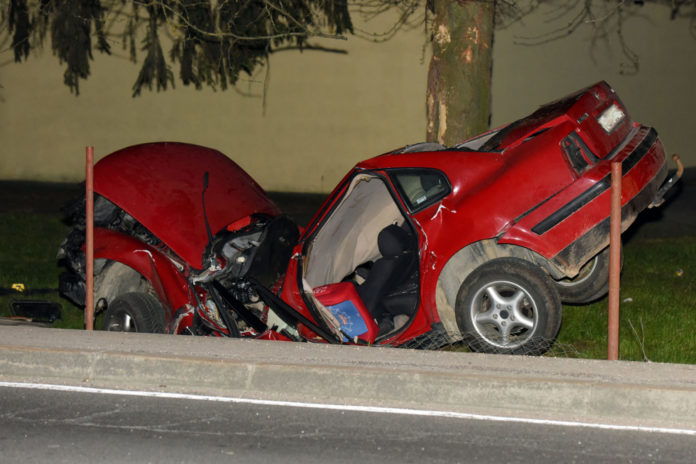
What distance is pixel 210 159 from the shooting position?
8.91 meters

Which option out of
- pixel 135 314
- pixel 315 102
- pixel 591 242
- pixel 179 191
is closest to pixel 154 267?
pixel 135 314

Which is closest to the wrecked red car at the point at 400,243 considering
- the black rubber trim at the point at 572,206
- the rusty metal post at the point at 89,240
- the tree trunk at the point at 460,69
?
the black rubber trim at the point at 572,206

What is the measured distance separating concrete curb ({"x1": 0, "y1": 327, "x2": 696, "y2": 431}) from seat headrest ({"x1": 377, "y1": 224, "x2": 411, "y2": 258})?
104 cm

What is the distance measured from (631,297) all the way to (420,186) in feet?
10.5

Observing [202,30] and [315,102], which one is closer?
[202,30]

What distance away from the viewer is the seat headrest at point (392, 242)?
7766 millimetres

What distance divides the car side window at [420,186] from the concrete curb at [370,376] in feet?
3.82

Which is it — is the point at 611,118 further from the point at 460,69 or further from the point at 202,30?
the point at 202,30

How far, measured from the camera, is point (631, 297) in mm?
9617

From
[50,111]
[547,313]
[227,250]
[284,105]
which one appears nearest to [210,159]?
[227,250]

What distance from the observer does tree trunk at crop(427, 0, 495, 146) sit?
9.64m

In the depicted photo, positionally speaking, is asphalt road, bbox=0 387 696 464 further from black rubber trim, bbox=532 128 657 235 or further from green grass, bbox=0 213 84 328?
green grass, bbox=0 213 84 328

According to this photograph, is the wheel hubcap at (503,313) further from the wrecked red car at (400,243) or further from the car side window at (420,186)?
the car side window at (420,186)

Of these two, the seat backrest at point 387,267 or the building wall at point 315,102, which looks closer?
the seat backrest at point 387,267
